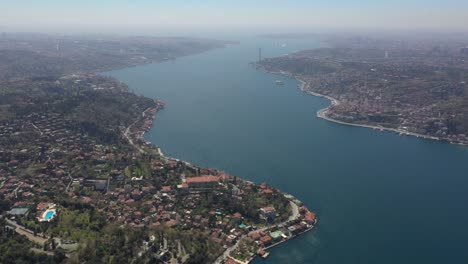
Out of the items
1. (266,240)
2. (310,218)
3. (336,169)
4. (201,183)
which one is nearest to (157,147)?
(201,183)

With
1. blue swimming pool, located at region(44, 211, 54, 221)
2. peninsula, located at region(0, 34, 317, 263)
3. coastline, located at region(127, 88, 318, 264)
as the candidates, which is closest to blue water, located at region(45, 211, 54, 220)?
blue swimming pool, located at region(44, 211, 54, 221)

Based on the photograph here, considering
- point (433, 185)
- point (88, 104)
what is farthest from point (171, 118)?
point (433, 185)

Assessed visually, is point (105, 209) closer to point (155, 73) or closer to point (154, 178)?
point (154, 178)

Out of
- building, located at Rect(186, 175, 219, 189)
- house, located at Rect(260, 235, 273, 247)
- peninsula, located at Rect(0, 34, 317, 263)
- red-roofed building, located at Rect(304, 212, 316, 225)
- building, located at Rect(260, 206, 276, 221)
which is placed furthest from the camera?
building, located at Rect(186, 175, 219, 189)

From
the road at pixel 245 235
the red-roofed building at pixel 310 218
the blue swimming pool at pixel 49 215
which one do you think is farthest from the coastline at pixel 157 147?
the blue swimming pool at pixel 49 215

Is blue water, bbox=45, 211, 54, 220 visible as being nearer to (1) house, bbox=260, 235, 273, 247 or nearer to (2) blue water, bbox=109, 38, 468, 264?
(1) house, bbox=260, 235, 273, 247

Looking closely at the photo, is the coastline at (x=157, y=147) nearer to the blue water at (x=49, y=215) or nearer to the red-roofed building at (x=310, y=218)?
the red-roofed building at (x=310, y=218)

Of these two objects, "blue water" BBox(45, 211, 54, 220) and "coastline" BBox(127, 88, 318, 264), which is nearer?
"coastline" BBox(127, 88, 318, 264)
